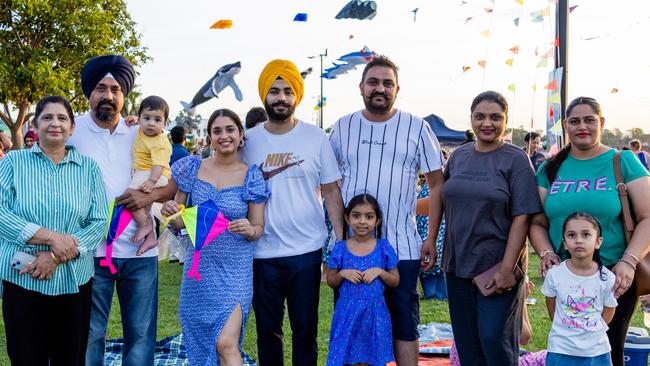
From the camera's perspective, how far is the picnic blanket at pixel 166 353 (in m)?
5.38

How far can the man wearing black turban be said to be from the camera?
4.01m

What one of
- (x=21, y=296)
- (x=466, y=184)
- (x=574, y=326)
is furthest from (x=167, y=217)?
(x=574, y=326)

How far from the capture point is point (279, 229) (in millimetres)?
4055

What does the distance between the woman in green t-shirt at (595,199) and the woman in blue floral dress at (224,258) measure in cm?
170

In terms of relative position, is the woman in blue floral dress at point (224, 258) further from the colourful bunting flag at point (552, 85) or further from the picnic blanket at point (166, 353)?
the colourful bunting flag at point (552, 85)

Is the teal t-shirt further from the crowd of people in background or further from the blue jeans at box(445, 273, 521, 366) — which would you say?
the blue jeans at box(445, 273, 521, 366)

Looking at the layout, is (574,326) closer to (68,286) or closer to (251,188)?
(251,188)

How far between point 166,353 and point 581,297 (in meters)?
3.62

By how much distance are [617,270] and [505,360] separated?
2.70 feet

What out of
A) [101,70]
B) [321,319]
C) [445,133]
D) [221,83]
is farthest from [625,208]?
[445,133]

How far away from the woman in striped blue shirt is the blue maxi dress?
154 centimetres

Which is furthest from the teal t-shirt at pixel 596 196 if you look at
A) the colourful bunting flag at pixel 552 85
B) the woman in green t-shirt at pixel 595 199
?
the colourful bunting flag at pixel 552 85

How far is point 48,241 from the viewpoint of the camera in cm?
343

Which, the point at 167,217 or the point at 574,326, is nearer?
the point at 574,326
